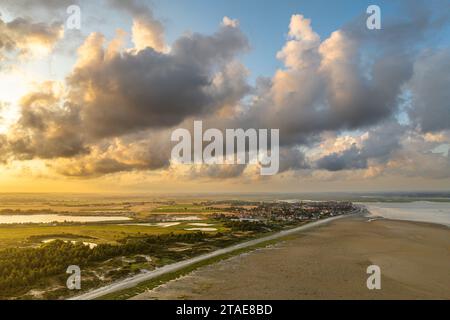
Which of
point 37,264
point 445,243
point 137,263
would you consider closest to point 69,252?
point 37,264

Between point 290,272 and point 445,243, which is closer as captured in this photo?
point 290,272

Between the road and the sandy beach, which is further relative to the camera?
the sandy beach

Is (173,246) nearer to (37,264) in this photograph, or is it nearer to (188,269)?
(188,269)

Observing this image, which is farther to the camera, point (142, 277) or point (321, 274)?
point (321, 274)

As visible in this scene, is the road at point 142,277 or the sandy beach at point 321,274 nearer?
the road at point 142,277

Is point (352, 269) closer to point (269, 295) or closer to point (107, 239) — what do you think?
point (269, 295)
